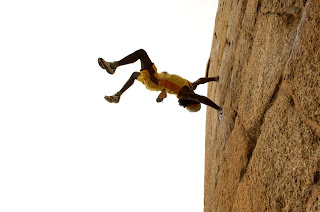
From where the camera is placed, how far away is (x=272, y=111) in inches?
92.8

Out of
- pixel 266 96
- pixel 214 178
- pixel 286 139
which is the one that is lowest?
pixel 214 178

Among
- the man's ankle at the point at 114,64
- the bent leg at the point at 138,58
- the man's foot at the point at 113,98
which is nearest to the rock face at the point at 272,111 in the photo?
the bent leg at the point at 138,58

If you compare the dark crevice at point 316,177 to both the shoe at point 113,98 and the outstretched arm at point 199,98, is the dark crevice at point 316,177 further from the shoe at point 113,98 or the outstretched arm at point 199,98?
the shoe at point 113,98

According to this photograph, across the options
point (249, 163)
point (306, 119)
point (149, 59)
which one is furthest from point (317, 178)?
point (149, 59)

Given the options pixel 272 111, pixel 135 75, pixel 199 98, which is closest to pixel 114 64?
pixel 135 75

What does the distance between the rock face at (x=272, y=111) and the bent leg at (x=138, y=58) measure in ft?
4.11

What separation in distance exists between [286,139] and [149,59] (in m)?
2.66

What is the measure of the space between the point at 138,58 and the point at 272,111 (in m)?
2.28

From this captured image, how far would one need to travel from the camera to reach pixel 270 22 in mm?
2637

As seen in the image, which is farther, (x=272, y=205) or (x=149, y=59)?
(x=149, y=59)

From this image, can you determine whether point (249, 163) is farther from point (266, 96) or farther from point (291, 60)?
point (291, 60)

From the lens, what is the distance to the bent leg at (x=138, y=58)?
3883 millimetres

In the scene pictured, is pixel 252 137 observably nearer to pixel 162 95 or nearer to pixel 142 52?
pixel 142 52

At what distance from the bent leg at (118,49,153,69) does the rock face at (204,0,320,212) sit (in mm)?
1252
